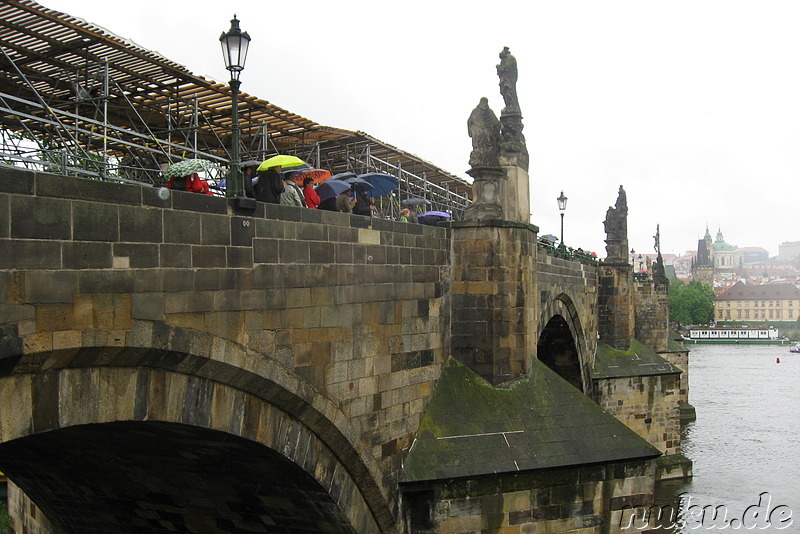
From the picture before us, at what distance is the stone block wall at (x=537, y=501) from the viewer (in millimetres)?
10281

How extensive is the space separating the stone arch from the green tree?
100784mm

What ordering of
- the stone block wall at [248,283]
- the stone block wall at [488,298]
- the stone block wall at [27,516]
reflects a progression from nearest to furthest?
the stone block wall at [248,283] < the stone block wall at [488,298] < the stone block wall at [27,516]

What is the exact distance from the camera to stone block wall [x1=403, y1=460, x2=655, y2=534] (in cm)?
1028

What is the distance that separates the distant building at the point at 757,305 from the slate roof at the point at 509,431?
14283 centimetres

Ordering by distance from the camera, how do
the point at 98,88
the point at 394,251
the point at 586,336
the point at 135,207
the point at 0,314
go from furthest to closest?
the point at 586,336
the point at 98,88
the point at 394,251
the point at 135,207
the point at 0,314

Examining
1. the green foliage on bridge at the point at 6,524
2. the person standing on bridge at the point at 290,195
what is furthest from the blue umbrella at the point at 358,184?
the green foliage on bridge at the point at 6,524

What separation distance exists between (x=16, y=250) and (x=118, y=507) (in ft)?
22.8

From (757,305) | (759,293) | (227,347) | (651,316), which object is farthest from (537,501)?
(759,293)

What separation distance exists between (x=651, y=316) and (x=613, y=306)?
29.4 ft

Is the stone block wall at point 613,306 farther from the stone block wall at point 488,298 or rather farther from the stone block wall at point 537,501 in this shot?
the stone block wall at point 488,298

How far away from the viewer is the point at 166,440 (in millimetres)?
→ 7996

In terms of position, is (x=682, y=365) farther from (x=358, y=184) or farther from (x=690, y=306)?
(x=690, y=306)

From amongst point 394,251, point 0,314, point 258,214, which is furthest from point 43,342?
point 394,251

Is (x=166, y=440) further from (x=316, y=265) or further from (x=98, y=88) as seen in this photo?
(x=98, y=88)
